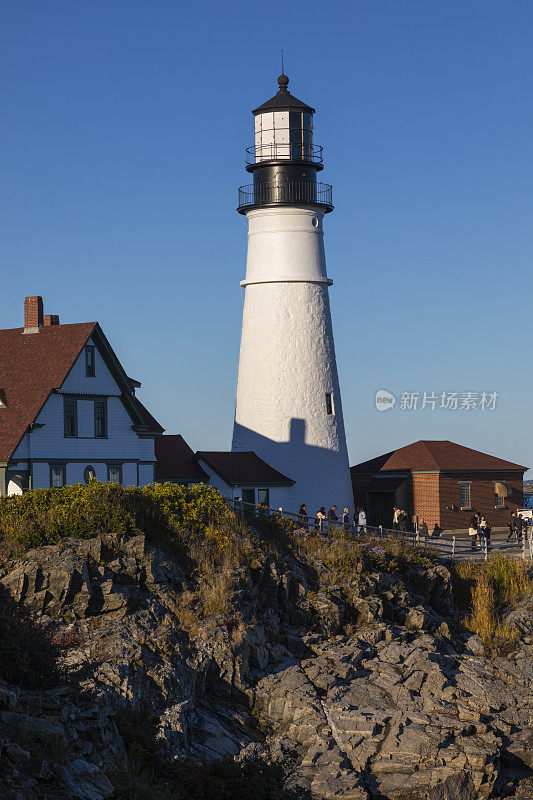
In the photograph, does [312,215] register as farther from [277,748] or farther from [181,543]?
[277,748]

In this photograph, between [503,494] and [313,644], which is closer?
[313,644]

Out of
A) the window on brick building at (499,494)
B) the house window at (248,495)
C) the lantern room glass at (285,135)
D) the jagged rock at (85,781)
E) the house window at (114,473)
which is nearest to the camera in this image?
the jagged rock at (85,781)

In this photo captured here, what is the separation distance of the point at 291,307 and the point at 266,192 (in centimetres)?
488

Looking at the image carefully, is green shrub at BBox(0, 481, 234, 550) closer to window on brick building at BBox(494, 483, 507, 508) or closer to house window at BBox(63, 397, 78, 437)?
house window at BBox(63, 397, 78, 437)

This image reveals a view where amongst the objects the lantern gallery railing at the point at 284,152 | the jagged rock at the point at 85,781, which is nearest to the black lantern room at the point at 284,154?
the lantern gallery railing at the point at 284,152

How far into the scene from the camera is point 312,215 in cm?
4053

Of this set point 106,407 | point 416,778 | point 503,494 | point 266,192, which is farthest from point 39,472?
point 503,494

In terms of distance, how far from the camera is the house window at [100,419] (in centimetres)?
3497

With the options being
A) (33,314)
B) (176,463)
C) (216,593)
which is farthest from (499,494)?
(216,593)

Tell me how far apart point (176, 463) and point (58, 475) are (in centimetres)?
760

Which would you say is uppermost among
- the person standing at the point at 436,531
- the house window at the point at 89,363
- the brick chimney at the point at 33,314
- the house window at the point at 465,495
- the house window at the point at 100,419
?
the brick chimney at the point at 33,314

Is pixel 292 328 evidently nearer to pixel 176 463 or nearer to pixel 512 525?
pixel 176 463

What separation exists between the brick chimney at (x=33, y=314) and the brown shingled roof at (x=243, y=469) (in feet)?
27.9

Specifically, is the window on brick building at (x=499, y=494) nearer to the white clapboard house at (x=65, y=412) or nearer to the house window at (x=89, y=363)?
the white clapboard house at (x=65, y=412)
